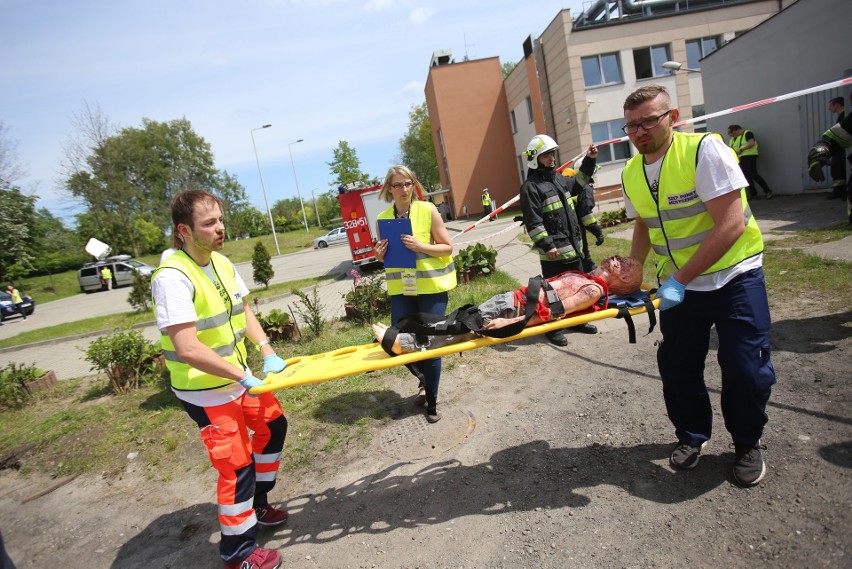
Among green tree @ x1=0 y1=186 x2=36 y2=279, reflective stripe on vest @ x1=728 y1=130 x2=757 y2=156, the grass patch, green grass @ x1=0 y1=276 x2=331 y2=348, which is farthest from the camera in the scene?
green tree @ x1=0 y1=186 x2=36 y2=279

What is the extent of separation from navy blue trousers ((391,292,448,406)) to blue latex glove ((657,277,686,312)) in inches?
70.4

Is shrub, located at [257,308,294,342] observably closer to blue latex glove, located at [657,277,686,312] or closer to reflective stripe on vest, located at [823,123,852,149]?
blue latex glove, located at [657,277,686,312]

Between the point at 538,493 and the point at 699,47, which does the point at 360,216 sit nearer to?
the point at 538,493

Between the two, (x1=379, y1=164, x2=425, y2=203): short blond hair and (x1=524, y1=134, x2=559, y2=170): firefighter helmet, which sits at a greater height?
(x1=524, y1=134, x2=559, y2=170): firefighter helmet

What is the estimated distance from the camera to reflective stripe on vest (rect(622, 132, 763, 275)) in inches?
104

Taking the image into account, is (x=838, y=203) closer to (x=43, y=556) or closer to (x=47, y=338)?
(x=43, y=556)

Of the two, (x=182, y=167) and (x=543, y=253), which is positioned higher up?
(x=182, y=167)

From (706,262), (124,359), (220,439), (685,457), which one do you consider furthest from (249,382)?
(124,359)

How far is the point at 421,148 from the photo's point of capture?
5750 centimetres

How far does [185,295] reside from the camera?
2545 mm

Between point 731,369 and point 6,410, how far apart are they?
8771 mm

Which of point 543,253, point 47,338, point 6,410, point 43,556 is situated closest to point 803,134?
point 543,253

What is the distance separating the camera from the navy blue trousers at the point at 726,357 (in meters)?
2.62

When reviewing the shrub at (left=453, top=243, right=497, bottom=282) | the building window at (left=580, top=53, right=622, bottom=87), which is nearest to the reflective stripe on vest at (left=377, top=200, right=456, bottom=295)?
the shrub at (left=453, top=243, right=497, bottom=282)
